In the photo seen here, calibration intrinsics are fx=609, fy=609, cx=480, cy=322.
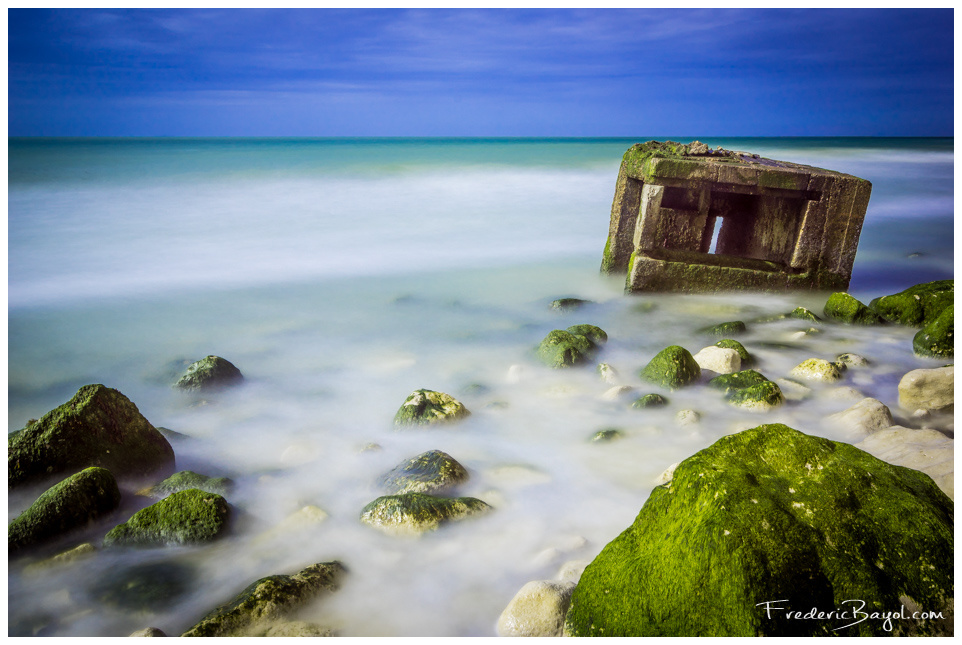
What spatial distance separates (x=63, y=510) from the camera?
92.7 inches

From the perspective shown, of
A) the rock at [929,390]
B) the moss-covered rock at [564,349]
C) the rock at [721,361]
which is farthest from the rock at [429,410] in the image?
the rock at [929,390]

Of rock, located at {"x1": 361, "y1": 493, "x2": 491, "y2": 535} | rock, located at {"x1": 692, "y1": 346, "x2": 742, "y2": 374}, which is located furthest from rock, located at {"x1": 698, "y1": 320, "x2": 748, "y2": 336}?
rock, located at {"x1": 361, "y1": 493, "x2": 491, "y2": 535}

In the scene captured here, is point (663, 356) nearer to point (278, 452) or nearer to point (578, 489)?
point (578, 489)

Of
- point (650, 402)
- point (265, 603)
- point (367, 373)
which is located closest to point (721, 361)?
point (650, 402)

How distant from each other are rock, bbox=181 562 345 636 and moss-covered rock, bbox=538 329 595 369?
232 centimetres

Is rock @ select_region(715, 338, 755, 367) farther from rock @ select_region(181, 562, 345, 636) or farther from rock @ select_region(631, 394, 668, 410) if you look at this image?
rock @ select_region(181, 562, 345, 636)

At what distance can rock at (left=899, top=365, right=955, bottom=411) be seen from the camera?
3199 millimetres

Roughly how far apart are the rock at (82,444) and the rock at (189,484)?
0.54 ft

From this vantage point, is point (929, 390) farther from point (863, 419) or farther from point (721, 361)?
point (721, 361)

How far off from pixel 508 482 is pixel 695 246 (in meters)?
3.77

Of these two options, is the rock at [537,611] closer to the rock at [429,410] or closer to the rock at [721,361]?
the rock at [429,410]

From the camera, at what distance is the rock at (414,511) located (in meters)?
2.37

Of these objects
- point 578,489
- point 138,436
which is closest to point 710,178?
point 578,489

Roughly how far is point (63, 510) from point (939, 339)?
16.5ft
